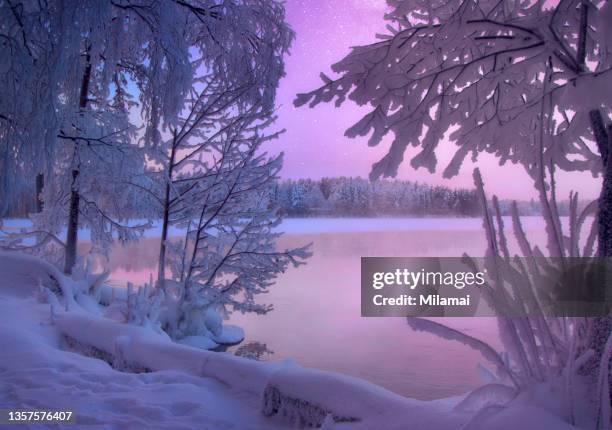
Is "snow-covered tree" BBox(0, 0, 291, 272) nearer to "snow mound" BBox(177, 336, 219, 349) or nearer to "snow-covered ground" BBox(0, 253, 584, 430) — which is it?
"snow-covered ground" BBox(0, 253, 584, 430)

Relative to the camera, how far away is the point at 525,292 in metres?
2.54

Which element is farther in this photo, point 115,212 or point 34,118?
point 115,212

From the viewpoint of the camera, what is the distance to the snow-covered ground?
2.43 m

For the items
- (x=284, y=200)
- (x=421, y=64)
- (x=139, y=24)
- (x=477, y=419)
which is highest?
(x=139, y=24)

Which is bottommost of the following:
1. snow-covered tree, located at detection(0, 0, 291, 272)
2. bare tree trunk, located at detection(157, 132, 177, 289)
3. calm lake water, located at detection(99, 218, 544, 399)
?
calm lake water, located at detection(99, 218, 544, 399)

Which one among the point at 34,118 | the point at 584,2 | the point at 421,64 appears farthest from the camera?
the point at 421,64

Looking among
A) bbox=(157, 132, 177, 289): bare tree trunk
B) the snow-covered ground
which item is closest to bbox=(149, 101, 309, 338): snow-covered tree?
bbox=(157, 132, 177, 289): bare tree trunk

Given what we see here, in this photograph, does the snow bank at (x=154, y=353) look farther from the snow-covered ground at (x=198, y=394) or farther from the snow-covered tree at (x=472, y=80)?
the snow-covered tree at (x=472, y=80)

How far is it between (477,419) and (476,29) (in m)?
2.59

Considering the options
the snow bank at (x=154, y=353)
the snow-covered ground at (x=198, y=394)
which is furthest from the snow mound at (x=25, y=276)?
the snow-covered ground at (x=198, y=394)

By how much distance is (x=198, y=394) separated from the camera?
3.35 m

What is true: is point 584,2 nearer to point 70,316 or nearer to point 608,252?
point 608,252

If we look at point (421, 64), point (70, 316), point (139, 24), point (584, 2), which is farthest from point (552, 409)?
point (70, 316)

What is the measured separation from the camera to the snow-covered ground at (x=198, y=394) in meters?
2.43
